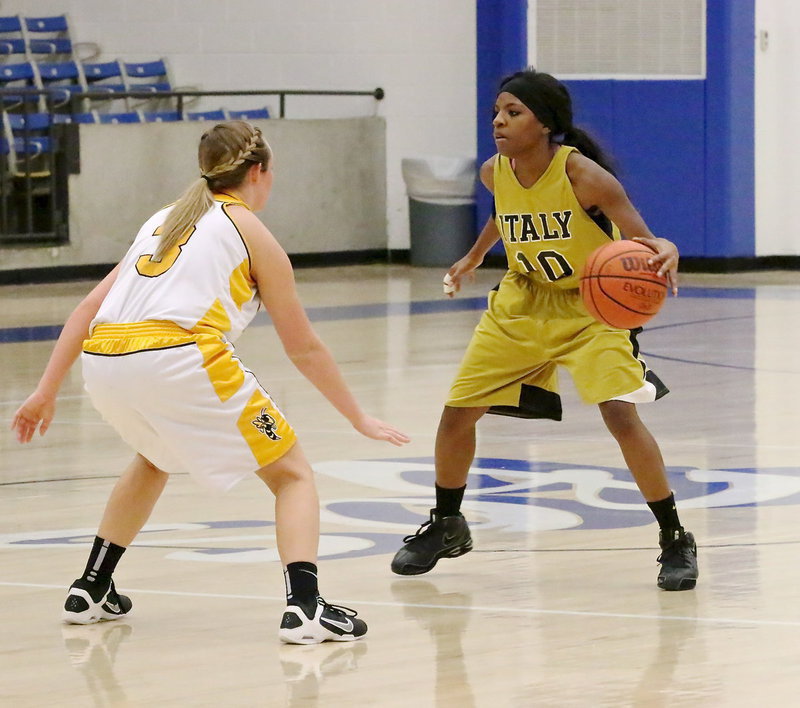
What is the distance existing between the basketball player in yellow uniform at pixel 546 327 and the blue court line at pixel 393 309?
Answer: 6977 mm

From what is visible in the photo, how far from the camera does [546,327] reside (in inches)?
201

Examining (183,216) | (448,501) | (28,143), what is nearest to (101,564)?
(183,216)

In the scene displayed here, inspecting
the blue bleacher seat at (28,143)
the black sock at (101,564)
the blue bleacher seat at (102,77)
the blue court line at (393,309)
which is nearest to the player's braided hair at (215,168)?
the black sock at (101,564)

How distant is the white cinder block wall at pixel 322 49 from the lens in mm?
18141

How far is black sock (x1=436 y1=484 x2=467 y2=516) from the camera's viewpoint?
526cm

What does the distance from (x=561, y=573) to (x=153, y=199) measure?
12470 mm

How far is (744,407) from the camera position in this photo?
8422 mm

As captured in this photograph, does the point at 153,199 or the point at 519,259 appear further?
the point at 153,199

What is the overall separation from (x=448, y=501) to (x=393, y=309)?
28.1 ft

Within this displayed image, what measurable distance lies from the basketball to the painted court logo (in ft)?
3.16

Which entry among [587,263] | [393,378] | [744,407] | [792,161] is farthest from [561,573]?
→ [792,161]

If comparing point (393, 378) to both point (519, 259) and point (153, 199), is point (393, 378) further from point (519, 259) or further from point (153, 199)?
point (153, 199)

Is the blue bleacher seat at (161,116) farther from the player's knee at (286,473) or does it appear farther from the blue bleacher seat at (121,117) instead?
the player's knee at (286,473)

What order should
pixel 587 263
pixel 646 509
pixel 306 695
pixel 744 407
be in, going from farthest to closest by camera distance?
pixel 744 407
pixel 646 509
pixel 587 263
pixel 306 695
